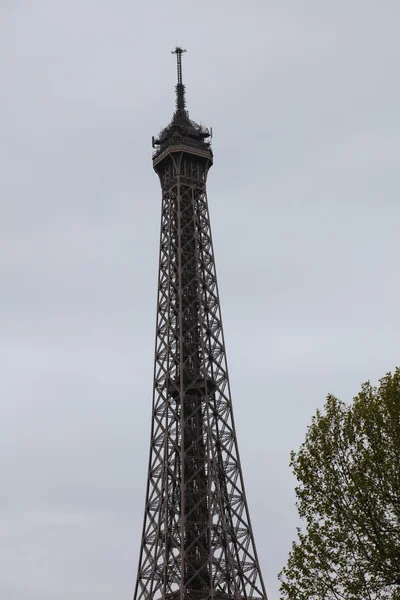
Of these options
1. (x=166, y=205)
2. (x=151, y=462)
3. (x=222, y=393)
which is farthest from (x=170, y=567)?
(x=166, y=205)

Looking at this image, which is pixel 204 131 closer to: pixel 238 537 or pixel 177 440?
pixel 177 440

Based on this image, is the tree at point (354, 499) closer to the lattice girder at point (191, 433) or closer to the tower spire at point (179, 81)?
the lattice girder at point (191, 433)

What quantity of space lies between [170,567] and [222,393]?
697 inches

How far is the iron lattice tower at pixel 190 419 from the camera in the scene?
7388cm

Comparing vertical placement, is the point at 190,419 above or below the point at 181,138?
below

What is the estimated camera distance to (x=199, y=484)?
254ft

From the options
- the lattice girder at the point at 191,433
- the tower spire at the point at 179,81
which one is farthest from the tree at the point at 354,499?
the tower spire at the point at 179,81

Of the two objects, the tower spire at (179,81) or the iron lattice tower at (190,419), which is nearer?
the iron lattice tower at (190,419)

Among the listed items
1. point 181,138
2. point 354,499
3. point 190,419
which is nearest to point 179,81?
point 181,138

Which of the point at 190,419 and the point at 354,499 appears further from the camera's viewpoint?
the point at 190,419

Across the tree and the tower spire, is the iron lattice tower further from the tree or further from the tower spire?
the tree

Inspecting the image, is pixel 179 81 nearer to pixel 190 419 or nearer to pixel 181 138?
pixel 181 138

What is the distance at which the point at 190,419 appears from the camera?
A: 263 feet

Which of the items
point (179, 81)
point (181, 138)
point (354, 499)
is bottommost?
point (354, 499)
